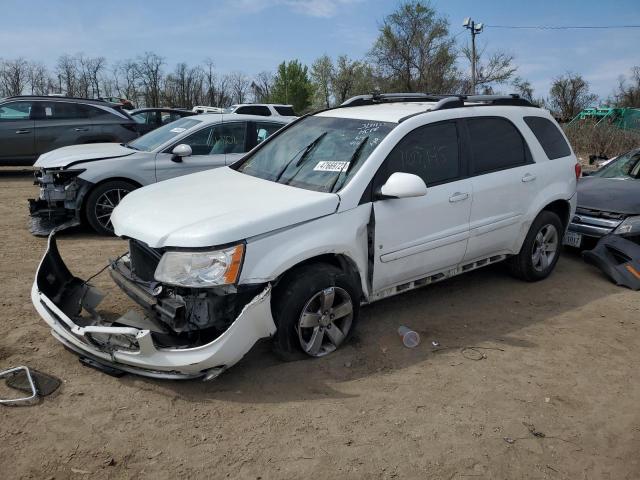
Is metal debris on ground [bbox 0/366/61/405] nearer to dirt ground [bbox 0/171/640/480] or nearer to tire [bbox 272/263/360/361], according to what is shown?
dirt ground [bbox 0/171/640/480]

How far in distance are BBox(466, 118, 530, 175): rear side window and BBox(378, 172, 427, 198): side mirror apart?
3.61 feet

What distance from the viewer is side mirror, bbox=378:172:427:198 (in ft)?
12.5

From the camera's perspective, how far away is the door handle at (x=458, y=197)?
4.46 meters

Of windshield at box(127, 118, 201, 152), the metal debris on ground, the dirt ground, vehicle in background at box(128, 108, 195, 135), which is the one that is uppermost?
vehicle in background at box(128, 108, 195, 135)

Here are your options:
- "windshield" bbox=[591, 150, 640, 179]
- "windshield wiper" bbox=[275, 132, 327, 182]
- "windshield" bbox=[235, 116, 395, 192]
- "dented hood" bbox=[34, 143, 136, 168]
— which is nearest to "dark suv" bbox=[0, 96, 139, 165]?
"dented hood" bbox=[34, 143, 136, 168]

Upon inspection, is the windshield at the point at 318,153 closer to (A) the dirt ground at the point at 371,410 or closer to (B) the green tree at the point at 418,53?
(A) the dirt ground at the point at 371,410

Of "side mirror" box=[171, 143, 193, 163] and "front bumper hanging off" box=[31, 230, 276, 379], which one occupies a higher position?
"side mirror" box=[171, 143, 193, 163]

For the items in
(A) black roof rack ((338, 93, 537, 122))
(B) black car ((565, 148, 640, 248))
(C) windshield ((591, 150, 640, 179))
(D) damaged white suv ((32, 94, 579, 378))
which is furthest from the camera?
(C) windshield ((591, 150, 640, 179))

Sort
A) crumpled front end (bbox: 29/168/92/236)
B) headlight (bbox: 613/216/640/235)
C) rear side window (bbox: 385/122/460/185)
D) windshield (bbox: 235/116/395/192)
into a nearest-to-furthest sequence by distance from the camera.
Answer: windshield (bbox: 235/116/395/192) → rear side window (bbox: 385/122/460/185) → headlight (bbox: 613/216/640/235) → crumpled front end (bbox: 29/168/92/236)

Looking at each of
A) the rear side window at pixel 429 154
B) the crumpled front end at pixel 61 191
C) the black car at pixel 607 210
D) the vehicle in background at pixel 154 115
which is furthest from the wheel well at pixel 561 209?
the vehicle in background at pixel 154 115

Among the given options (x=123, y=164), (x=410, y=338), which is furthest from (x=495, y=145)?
(x=123, y=164)

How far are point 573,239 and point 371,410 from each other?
4.44 metres

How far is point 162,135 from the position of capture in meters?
7.63

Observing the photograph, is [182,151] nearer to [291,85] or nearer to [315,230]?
[315,230]
